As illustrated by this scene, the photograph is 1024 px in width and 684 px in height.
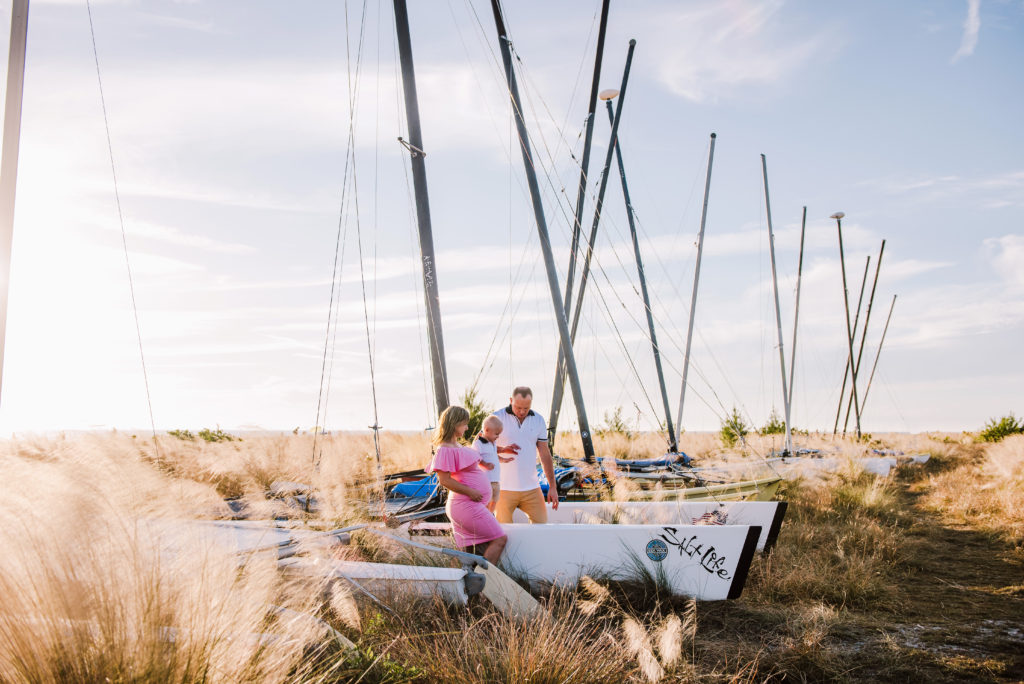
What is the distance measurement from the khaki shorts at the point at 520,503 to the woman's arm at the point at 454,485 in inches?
49.9

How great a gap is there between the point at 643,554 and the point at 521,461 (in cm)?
156

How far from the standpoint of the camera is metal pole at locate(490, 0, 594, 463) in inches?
424

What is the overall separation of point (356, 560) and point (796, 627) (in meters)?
3.43

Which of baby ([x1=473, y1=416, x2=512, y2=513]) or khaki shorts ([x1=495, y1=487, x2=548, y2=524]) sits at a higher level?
baby ([x1=473, y1=416, x2=512, y2=513])

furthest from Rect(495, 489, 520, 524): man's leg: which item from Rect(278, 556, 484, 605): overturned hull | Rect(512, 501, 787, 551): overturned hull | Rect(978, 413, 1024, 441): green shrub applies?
Rect(978, 413, 1024, 441): green shrub

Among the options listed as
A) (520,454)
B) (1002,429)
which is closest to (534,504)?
(520,454)

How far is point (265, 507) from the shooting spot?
4.29 meters

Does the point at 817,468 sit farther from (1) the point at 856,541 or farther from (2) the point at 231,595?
(2) the point at 231,595

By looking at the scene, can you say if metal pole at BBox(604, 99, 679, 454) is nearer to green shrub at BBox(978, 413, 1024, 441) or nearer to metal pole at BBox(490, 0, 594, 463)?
metal pole at BBox(490, 0, 594, 463)

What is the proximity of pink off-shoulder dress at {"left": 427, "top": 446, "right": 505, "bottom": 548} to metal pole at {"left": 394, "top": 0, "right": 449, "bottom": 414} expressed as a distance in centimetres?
264

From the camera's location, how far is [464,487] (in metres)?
5.35

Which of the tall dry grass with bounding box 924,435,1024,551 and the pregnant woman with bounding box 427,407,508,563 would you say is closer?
the pregnant woman with bounding box 427,407,508,563

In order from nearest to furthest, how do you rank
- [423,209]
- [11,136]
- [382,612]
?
1. [382,612]
2. [11,136]
3. [423,209]

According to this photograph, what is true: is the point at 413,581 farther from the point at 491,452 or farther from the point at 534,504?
the point at 534,504
